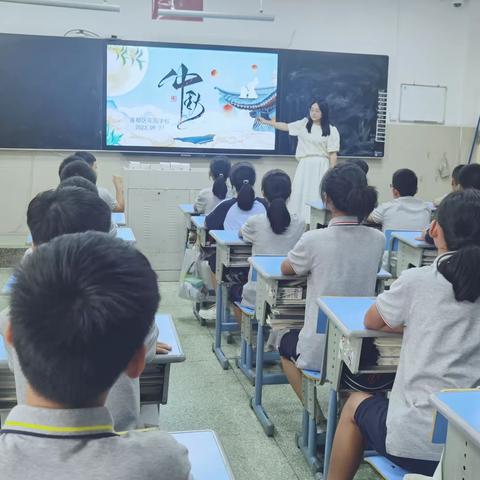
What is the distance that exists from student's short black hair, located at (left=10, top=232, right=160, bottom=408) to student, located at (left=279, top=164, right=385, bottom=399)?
1749mm

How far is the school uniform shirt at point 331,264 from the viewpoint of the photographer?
8.19ft

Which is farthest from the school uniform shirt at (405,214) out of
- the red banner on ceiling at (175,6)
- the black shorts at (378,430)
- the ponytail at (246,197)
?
the red banner on ceiling at (175,6)

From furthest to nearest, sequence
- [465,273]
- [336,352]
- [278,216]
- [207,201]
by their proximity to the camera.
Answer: [207,201] < [278,216] < [336,352] < [465,273]

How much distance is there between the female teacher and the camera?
6.61 meters

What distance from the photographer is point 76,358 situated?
0.77m

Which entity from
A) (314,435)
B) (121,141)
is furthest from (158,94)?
(314,435)

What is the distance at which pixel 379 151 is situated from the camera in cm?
743

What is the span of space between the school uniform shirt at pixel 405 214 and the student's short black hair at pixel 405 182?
52 mm

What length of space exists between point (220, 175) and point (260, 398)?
2.10 meters

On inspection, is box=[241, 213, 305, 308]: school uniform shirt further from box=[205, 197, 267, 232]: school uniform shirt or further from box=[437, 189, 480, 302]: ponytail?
box=[437, 189, 480, 302]: ponytail

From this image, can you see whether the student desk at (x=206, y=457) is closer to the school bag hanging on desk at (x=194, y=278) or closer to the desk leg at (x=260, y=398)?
the desk leg at (x=260, y=398)

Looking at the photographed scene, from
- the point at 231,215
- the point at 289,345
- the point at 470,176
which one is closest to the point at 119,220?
the point at 231,215

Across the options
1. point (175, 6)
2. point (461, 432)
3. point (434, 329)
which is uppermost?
point (175, 6)

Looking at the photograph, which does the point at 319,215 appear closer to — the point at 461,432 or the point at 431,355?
the point at 431,355
